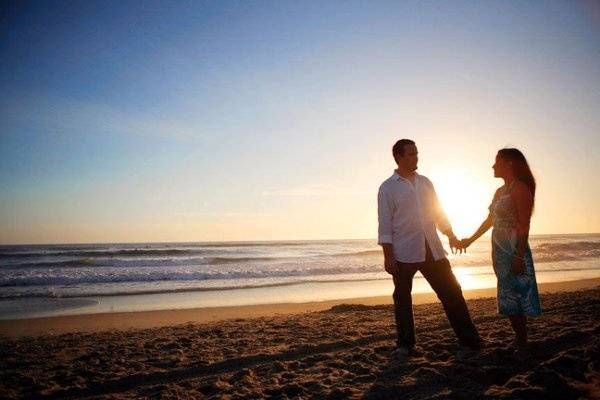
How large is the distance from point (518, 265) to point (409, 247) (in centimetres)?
96

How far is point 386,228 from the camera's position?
3.86 m

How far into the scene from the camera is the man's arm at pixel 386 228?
3816 mm

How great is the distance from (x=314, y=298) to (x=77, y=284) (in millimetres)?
9797

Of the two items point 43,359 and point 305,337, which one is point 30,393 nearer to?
point 43,359

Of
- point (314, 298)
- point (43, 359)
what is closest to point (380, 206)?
point (43, 359)

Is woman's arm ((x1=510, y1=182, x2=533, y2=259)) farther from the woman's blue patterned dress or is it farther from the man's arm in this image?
the man's arm

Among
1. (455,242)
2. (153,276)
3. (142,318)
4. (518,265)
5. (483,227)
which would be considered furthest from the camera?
(153,276)

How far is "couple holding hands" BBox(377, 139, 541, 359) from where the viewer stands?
3.52 m

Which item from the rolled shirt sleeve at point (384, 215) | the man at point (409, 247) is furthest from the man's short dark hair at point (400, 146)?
the rolled shirt sleeve at point (384, 215)

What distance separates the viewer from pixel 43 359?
184 inches

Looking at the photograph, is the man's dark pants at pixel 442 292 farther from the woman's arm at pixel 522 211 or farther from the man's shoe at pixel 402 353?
the woman's arm at pixel 522 211

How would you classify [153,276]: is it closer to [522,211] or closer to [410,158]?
[410,158]

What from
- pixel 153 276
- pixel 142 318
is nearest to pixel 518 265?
pixel 142 318

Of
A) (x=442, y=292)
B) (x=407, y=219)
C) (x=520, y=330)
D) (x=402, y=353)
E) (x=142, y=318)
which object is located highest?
(x=407, y=219)
